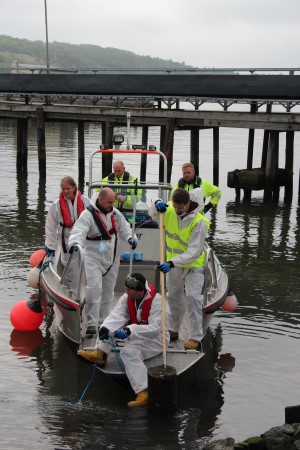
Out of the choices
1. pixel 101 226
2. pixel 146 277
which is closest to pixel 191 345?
pixel 101 226

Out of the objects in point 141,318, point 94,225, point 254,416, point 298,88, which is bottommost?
point 254,416

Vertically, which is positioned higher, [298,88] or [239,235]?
[298,88]

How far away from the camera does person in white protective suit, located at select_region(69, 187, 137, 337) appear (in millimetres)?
9898

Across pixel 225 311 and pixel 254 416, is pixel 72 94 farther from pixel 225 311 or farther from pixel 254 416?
pixel 254 416

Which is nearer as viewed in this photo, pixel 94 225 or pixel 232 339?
pixel 94 225

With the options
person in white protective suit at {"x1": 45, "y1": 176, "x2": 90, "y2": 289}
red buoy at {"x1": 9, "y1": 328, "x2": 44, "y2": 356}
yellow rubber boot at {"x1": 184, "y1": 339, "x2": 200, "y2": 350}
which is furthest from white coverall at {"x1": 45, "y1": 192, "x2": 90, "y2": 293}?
yellow rubber boot at {"x1": 184, "y1": 339, "x2": 200, "y2": 350}

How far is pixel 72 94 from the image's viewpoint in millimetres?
31984

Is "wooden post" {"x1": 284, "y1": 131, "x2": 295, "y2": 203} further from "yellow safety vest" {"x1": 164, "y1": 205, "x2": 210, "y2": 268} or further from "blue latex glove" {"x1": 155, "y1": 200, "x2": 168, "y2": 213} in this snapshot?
"blue latex glove" {"x1": 155, "y1": 200, "x2": 168, "y2": 213}

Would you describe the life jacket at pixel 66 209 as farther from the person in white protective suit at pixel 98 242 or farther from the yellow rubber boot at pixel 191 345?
the yellow rubber boot at pixel 191 345

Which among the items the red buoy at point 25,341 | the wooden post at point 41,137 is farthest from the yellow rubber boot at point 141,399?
the wooden post at point 41,137

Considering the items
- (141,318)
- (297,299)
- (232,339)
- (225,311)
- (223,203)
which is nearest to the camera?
(141,318)

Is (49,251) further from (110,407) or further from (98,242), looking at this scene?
(110,407)

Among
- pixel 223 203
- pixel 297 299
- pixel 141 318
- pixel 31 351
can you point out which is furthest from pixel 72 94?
pixel 141 318

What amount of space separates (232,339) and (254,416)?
2.82 meters
